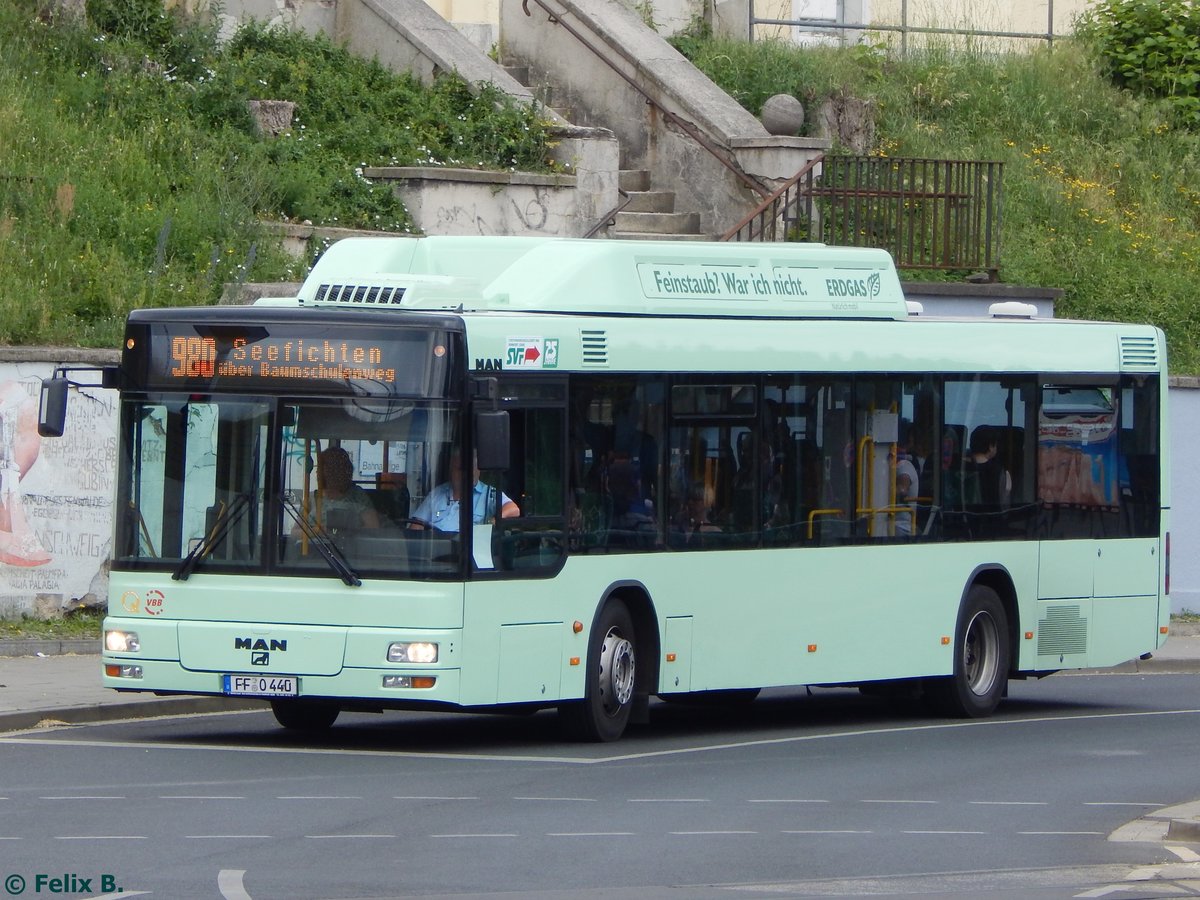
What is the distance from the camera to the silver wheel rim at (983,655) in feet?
55.3

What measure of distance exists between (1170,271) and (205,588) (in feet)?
56.0

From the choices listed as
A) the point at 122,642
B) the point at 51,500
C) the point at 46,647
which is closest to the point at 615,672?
the point at 122,642

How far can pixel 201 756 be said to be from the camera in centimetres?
1327

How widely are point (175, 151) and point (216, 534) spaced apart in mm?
10536

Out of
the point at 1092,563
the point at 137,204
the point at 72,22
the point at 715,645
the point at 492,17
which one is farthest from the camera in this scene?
the point at 492,17

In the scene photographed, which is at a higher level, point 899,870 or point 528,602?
point 528,602

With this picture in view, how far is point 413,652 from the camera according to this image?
42.3ft

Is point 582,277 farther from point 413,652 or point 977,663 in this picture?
point 977,663

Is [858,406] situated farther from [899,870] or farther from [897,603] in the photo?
[899,870]

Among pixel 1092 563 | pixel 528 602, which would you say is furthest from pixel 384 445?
pixel 1092 563

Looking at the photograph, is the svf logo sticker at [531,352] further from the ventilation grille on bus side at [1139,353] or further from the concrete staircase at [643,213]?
the concrete staircase at [643,213]

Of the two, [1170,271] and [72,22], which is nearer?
[72,22]

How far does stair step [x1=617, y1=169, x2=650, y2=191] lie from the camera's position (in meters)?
27.5

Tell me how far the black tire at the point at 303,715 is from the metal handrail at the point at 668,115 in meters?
13.0
